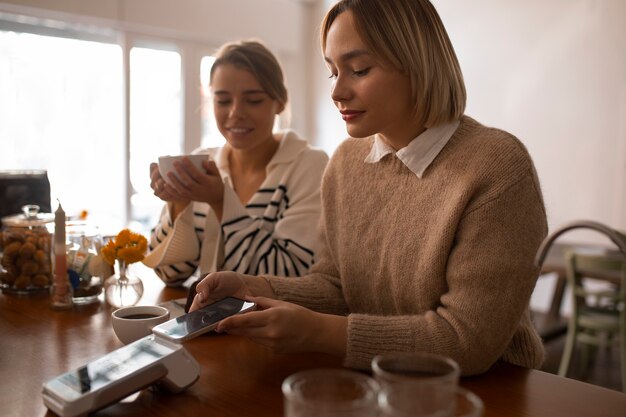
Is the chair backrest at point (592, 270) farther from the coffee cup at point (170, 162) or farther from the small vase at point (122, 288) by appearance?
the small vase at point (122, 288)

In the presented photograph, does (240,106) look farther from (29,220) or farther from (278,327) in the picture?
(278,327)

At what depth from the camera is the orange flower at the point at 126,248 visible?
1.29 m

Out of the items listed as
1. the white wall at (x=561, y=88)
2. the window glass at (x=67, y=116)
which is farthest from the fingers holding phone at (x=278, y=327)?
the white wall at (x=561, y=88)

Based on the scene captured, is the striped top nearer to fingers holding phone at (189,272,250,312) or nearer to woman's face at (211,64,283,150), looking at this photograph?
woman's face at (211,64,283,150)

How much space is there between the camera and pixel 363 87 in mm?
1060

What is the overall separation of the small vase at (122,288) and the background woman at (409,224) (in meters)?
0.33

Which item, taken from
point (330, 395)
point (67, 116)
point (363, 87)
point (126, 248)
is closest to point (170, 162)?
point (126, 248)

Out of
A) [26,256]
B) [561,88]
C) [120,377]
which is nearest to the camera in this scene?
[120,377]

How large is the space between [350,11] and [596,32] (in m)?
3.24

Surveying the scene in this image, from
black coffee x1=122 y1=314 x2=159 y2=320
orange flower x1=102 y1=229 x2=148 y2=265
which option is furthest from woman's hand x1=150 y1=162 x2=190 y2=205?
black coffee x1=122 y1=314 x2=159 y2=320

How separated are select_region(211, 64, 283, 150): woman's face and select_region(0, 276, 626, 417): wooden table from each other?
2.44 ft

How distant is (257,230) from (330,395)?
3.28ft

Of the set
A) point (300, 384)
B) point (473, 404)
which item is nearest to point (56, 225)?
point (300, 384)

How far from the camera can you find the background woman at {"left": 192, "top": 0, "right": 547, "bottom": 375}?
0.91 metres
